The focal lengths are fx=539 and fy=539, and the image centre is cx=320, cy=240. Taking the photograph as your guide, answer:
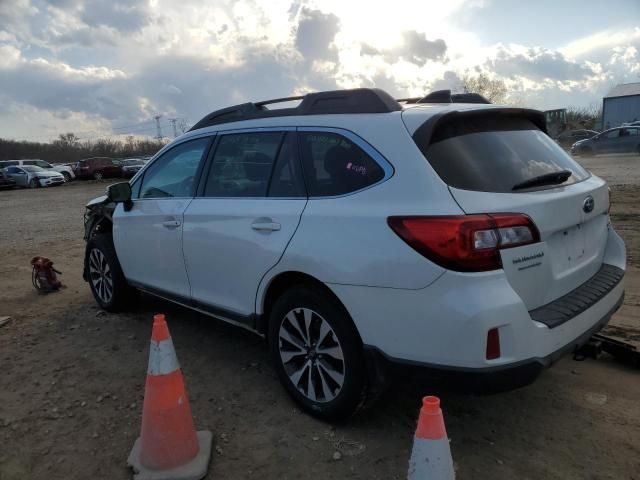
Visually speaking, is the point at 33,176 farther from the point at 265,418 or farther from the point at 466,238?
the point at 466,238

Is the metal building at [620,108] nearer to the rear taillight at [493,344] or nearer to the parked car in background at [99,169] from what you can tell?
the parked car in background at [99,169]

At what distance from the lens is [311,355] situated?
9.96 feet

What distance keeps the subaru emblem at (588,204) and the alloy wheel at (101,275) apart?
4.06m

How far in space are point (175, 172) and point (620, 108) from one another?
58.7 meters

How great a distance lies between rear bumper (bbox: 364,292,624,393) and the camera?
2.39 m

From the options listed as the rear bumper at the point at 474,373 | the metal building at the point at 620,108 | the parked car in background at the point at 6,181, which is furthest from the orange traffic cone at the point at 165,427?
the metal building at the point at 620,108

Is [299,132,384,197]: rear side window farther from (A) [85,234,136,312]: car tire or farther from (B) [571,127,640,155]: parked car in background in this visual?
(B) [571,127,640,155]: parked car in background

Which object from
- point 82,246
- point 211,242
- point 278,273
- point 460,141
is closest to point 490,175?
point 460,141

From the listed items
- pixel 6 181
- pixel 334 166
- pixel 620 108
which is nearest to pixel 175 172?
pixel 334 166

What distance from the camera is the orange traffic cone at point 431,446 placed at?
202 cm

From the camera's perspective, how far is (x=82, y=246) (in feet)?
30.2

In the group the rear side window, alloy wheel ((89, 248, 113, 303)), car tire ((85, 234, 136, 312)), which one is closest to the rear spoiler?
the rear side window

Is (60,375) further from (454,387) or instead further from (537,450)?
(537,450)

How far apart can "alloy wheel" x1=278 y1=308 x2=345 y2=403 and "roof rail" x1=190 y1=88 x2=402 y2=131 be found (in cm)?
116
